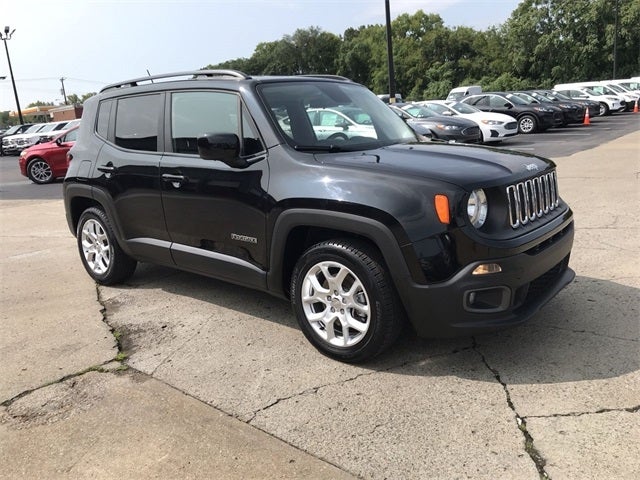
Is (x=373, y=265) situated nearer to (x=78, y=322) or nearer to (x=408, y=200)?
(x=408, y=200)

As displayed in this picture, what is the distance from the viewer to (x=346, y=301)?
347cm

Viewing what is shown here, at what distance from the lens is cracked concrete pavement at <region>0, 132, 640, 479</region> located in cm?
265

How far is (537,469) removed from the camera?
2.50 metres

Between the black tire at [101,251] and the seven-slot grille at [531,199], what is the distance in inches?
136

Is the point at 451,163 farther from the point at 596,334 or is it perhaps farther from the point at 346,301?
the point at 596,334

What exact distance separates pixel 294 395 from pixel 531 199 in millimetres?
1873

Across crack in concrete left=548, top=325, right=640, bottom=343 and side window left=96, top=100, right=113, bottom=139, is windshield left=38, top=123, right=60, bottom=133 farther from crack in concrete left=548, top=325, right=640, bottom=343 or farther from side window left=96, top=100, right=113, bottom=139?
crack in concrete left=548, top=325, right=640, bottom=343

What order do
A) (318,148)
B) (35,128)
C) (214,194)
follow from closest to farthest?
(318,148)
(214,194)
(35,128)

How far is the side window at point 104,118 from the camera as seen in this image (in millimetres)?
5125

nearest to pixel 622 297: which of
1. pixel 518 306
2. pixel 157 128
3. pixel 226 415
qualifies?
pixel 518 306

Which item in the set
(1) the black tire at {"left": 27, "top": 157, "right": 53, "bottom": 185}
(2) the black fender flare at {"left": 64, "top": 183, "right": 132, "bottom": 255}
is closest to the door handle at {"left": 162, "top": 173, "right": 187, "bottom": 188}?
(2) the black fender flare at {"left": 64, "top": 183, "right": 132, "bottom": 255}

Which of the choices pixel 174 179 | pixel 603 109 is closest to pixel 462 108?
pixel 603 109

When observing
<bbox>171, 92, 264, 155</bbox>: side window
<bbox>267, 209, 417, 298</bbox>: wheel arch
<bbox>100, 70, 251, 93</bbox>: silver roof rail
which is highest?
<bbox>100, 70, 251, 93</bbox>: silver roof rail

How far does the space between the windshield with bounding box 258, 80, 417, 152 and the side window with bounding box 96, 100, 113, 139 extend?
183 centimetres
